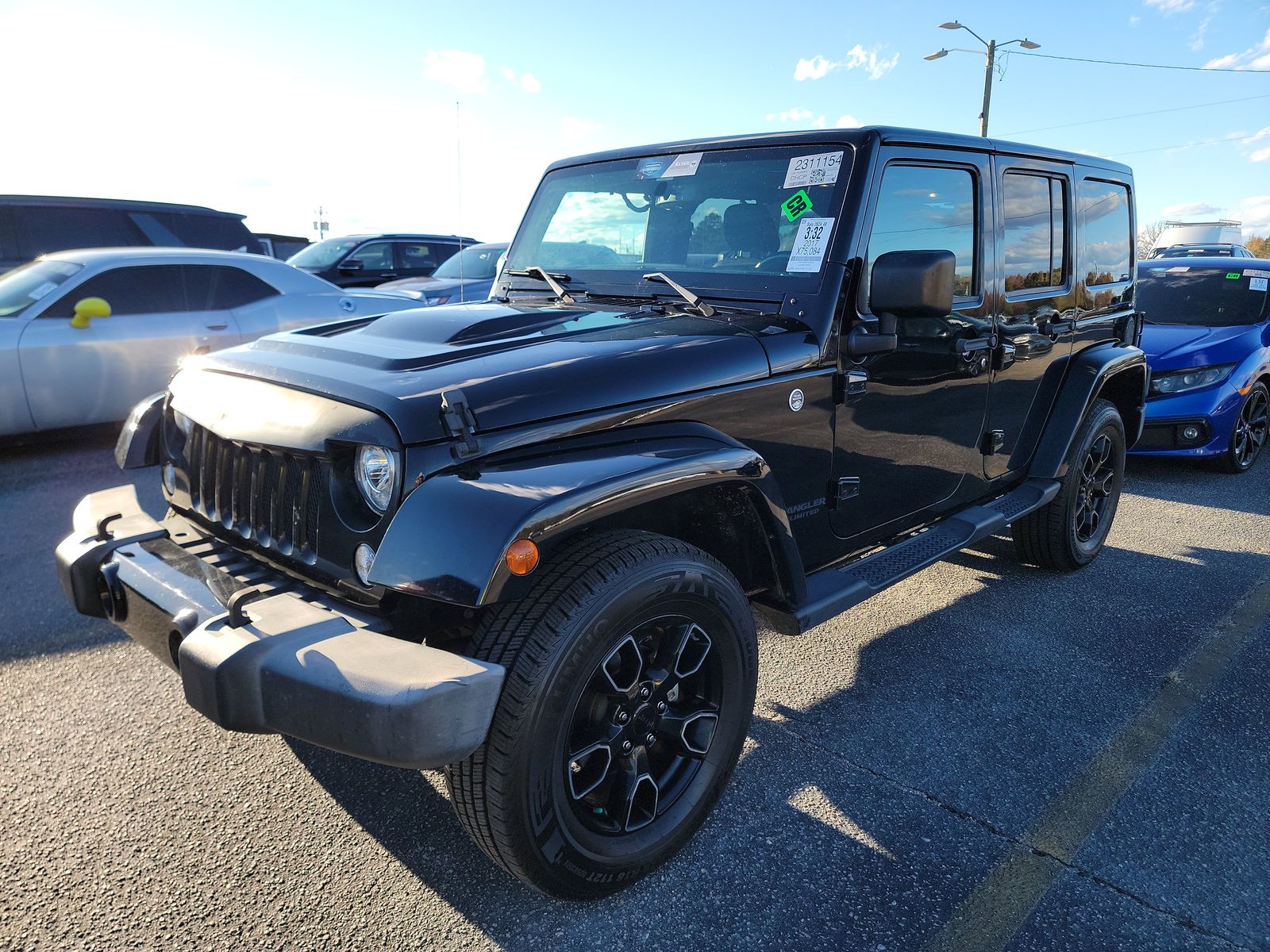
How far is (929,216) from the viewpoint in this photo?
3.16m

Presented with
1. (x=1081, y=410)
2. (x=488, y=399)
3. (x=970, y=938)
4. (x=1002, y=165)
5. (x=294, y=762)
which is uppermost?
(x=1002, y=165)

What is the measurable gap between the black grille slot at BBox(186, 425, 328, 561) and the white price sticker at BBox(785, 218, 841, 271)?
1.59m

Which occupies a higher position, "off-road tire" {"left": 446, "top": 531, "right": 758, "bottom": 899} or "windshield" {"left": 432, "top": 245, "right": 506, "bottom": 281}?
"windshield" {"left": 432, "top": 245, "right": 506, "bottom": 281}

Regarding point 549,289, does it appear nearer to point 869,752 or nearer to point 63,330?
point 869,752

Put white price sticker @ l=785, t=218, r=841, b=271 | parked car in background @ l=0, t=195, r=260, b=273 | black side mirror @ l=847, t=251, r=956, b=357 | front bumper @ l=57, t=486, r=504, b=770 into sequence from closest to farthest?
front bumper @ l=57, t=486, r=504, b=770 → black side mirror @ l=847, t=251, r=956, b=357 → white price sticker @ l=785, t=218, r=841, b=271 → parked car in background @ l=0, t=195, r=260, b=273

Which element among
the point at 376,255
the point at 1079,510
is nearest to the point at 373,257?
the point at 376,255

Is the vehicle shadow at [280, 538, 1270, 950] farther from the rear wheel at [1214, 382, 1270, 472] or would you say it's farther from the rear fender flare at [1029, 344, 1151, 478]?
the rear wheel at [1214, 382, 1270, 472]

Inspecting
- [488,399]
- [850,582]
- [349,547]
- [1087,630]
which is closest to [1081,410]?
[1087,630]

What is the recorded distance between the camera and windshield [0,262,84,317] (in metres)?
6.11

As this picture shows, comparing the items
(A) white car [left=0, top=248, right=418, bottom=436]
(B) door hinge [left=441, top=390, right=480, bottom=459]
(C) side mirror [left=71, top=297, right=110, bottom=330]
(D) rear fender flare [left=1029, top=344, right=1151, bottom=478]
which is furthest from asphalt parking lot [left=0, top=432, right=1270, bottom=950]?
(C) side mirror [left=71, top=297, right=110, bottom=330]

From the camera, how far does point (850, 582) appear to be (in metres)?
2.82

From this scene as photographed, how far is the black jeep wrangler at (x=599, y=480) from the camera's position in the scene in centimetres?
184

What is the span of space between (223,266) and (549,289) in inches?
185

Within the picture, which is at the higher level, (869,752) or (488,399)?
(488,399)
